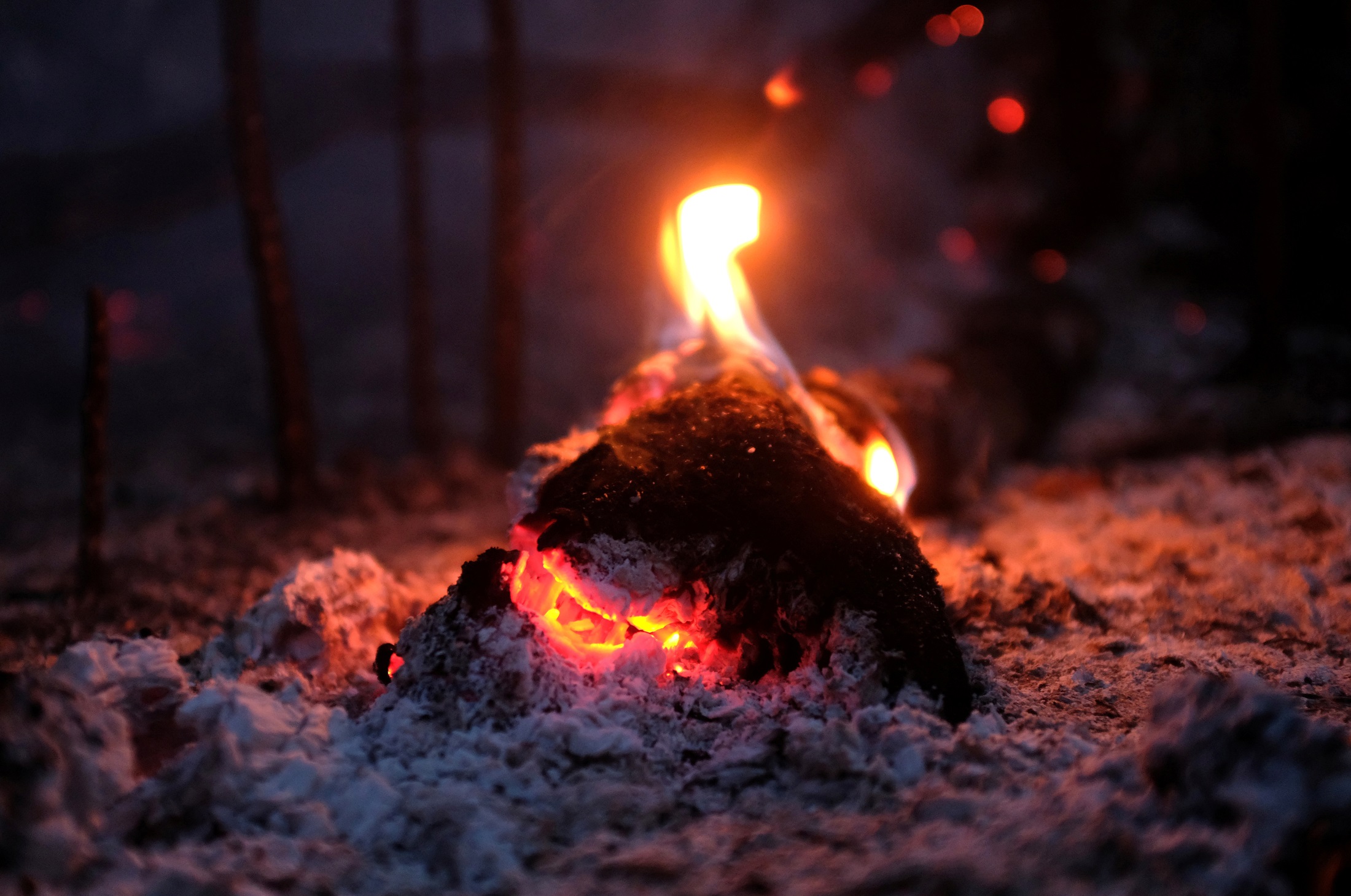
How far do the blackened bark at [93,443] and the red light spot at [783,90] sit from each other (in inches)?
340

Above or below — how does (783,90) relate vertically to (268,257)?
above

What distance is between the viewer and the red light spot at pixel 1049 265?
34.0 ft

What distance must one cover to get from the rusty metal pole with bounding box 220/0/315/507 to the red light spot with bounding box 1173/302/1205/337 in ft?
29.2

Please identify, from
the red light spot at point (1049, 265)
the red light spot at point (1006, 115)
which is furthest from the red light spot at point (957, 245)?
the red light spot at point (1006, 115)

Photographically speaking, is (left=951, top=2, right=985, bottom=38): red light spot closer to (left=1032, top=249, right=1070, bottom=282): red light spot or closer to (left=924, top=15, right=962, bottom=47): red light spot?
(left=924, top=15, right=962, bottom=47): red light spot

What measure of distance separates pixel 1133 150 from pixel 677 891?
1137cm

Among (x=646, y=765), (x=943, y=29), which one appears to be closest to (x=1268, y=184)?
(x=943, y=29)

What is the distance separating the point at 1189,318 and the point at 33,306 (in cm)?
1675

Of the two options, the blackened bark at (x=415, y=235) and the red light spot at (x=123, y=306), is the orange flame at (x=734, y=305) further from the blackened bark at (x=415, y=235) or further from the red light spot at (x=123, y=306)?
the red light spot at (x=123, y=306)

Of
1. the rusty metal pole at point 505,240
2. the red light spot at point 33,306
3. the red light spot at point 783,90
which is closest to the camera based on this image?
the rusty metal pole at point 505,240

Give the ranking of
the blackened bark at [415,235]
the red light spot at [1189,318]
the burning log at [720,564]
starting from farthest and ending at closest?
the red light spot at [1189,318], the blackened bark at [415,235], the burning log at [720,564]

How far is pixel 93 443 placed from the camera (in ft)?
12.3

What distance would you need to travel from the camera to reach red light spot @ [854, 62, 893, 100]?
11.4 meters

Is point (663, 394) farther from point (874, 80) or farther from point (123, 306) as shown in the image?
point (123, 306)
